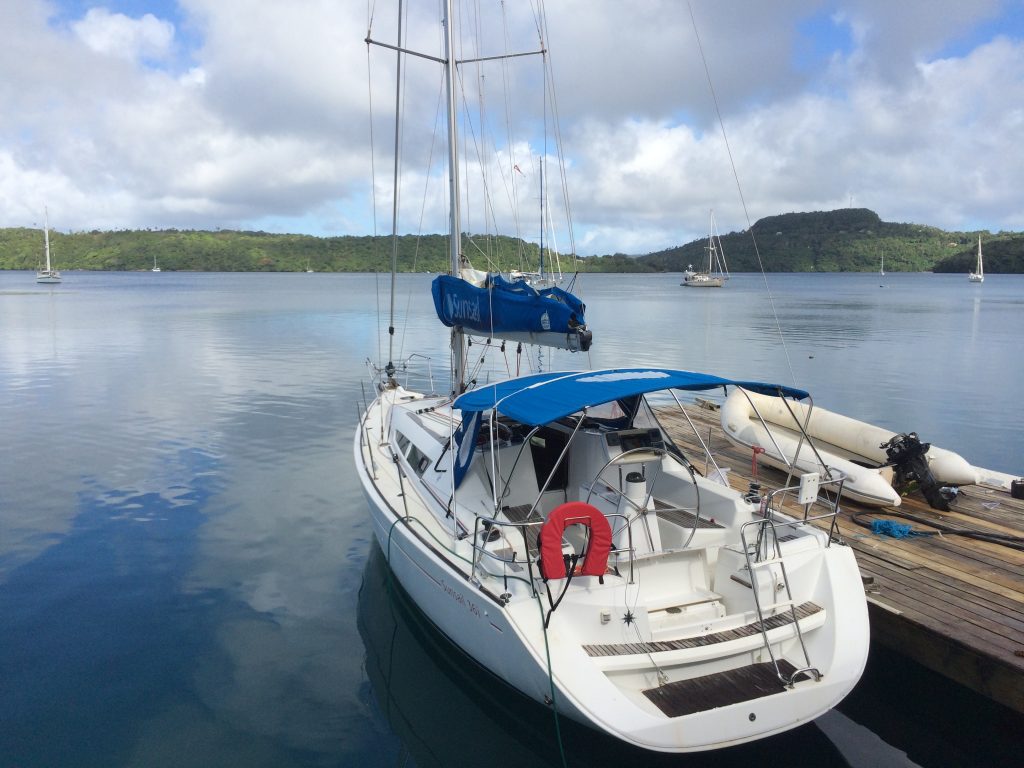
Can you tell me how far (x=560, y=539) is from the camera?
18.3 feet

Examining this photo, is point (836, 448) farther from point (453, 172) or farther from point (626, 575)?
point (453, 172)

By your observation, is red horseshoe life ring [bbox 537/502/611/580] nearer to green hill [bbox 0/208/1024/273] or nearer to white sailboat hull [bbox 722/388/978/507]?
white sailboat hull [bbox 722/388/978/507]

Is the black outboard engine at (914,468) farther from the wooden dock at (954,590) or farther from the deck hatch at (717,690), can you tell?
the deck hatch at (717,690)

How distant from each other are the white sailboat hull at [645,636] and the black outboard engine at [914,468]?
13.7 ft

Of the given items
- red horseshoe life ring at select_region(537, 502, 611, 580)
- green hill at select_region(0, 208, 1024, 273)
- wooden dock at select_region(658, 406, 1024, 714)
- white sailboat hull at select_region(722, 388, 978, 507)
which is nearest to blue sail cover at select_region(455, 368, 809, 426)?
red horseshoe life ring at select_region(537, 502, 611, 580)

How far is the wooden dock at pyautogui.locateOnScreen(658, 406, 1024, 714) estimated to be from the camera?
6.10 m

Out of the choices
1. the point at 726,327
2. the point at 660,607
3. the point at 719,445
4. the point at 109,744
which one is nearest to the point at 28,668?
the point at 109,744

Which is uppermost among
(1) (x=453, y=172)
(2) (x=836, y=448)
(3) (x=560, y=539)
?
(1) (x=453, y=172)

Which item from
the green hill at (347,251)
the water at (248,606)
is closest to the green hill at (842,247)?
the green hill at (347,251)

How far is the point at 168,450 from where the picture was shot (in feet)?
50.6

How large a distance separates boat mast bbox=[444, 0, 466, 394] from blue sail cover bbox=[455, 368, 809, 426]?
378 cm

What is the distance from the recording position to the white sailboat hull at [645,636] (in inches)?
195

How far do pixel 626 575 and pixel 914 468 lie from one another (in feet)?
19.9

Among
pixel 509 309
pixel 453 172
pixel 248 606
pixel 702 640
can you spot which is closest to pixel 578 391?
pixel 702 640
